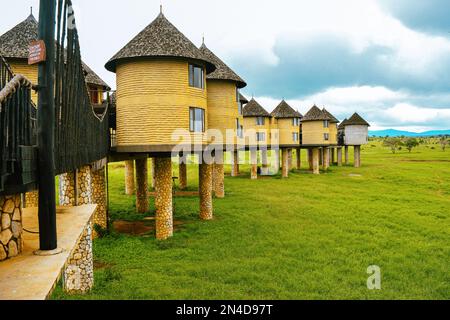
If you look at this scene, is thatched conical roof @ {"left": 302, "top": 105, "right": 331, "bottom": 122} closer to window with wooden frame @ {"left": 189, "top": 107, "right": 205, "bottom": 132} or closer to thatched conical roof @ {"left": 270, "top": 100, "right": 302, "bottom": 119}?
thatched conical roof @ {"left": 270, "top": 100, "right": 302, "bottom": 119}

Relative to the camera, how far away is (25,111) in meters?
5.81

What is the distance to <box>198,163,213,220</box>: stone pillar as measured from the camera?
79.4ft

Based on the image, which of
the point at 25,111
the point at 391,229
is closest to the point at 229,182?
the point at 391,229

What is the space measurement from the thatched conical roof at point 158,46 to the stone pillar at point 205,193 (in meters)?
8.29

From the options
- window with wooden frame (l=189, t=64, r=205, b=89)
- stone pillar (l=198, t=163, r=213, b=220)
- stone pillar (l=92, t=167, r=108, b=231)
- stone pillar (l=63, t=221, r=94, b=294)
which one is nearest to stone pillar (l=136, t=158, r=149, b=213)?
stone pillar (l=198, t=163, r=213, b=220)

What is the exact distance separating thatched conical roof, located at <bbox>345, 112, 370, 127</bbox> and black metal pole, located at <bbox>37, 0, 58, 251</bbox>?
185ft

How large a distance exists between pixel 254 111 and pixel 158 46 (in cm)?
2824

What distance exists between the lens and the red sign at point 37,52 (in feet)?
19.2

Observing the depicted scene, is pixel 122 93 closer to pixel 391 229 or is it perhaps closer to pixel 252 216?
pixel 252 216

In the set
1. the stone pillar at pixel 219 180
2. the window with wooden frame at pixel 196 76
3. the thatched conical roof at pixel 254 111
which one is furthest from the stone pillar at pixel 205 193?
the thatched conical roof at pixel 254 111

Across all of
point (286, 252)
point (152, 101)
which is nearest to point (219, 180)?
point (152, 101)

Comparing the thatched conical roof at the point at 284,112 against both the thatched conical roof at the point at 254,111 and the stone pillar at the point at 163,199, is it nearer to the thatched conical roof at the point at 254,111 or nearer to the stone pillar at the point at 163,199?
the thatched conical roof at the point at 254,111

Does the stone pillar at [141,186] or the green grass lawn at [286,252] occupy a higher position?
the stone pillar at [141,186]
